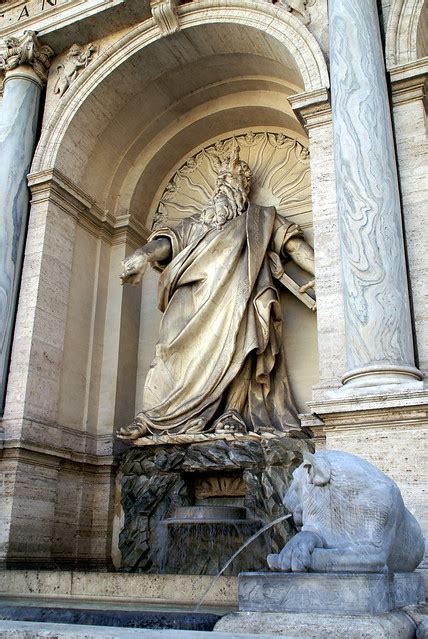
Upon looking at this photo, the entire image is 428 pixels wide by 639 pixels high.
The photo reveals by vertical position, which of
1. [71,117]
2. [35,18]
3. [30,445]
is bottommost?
[30,445]

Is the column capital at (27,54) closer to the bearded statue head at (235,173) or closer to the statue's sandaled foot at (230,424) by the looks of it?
the bearded statue head at (235,173)

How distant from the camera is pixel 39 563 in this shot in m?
8.11

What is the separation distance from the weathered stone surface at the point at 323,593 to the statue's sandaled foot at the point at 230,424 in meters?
4.47

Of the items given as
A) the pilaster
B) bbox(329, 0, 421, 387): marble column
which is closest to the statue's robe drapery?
the pilaster

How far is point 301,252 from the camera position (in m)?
9.18

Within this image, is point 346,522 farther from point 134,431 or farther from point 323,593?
point 134,431

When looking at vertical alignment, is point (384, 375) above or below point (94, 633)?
above

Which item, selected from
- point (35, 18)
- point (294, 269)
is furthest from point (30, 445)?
point (35, 18)

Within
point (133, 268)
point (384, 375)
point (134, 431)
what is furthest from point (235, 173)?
point (384, 375)

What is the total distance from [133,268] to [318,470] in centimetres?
568

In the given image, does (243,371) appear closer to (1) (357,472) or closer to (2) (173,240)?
(2) (173,240)

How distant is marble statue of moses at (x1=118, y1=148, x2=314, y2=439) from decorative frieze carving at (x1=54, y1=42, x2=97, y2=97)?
2.69 meters

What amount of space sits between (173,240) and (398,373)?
4.69 meters

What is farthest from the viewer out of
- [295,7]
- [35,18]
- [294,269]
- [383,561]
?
[35,18]
